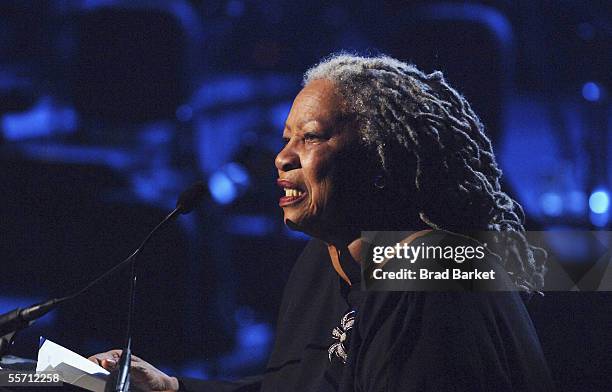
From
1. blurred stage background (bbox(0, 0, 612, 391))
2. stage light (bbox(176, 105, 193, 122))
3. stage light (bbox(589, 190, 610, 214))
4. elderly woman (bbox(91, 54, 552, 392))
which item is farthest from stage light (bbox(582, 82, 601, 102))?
stage light (bbox(176, 105, 193, 122))

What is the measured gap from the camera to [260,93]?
2691 mm

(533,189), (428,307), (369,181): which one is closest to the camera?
(428,307)

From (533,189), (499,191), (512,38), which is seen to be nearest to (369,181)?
(499,191)

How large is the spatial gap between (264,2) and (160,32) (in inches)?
16.1

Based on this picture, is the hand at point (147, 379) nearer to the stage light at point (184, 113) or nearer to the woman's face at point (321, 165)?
the woman's face at point (321, 165)

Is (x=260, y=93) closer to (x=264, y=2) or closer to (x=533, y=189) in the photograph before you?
(x=264, y=2)

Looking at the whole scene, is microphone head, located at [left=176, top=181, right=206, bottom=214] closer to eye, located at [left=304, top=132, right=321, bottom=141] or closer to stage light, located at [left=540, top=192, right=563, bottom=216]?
eye, located at [left=304, top=132, right=321, bottom=141]

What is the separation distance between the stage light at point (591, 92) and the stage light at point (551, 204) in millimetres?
347

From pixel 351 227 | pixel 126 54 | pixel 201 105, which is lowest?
pixel 351 227

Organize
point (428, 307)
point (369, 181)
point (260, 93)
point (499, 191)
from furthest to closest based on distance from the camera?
point (260, 93)
point (499, 191)
point (369, 181)
point (428, 307)

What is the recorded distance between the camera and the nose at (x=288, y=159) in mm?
2240

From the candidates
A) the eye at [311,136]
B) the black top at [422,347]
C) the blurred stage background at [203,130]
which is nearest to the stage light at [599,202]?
the blurred stage background at [203,130]

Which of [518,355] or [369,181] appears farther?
[369,181]

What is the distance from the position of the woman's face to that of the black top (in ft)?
0.76
